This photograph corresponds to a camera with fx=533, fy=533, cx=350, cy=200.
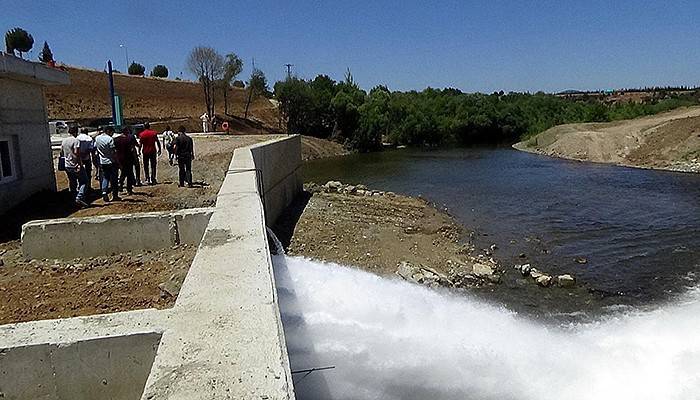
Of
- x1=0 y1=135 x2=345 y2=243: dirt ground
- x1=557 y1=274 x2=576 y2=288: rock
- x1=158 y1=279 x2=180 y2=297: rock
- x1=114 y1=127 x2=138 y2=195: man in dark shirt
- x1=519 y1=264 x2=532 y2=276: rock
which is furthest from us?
x1=519 y1=264 x2=532 y2=276: rock

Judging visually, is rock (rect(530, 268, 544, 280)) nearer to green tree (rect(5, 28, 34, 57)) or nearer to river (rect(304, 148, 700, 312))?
river (rect(304, 148, 700, 312))

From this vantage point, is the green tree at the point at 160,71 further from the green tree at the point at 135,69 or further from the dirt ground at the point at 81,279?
the dirt ground at the point at 81,279

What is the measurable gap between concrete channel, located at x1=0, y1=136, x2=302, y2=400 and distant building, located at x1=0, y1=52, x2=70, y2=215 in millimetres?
8916

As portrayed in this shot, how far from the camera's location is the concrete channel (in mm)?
2717

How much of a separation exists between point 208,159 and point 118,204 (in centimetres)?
893

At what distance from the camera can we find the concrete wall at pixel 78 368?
3.44 m

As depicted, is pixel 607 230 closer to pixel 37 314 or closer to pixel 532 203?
pixel 532 203

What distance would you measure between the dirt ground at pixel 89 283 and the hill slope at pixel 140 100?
43935mm

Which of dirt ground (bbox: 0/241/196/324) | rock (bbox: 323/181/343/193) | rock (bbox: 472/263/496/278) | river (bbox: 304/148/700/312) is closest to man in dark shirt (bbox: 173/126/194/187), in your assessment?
dirt ground (bbox: 0/241/196/324)

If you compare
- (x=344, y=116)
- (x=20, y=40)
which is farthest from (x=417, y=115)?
(x=20, y=40)

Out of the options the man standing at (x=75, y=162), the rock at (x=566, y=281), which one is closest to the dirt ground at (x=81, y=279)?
the man standing at (x=75, y=162)

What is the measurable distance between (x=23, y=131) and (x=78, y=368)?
35.1 ft

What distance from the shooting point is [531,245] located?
648 inches

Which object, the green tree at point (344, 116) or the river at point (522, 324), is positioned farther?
the green tree at point (344, 116)
